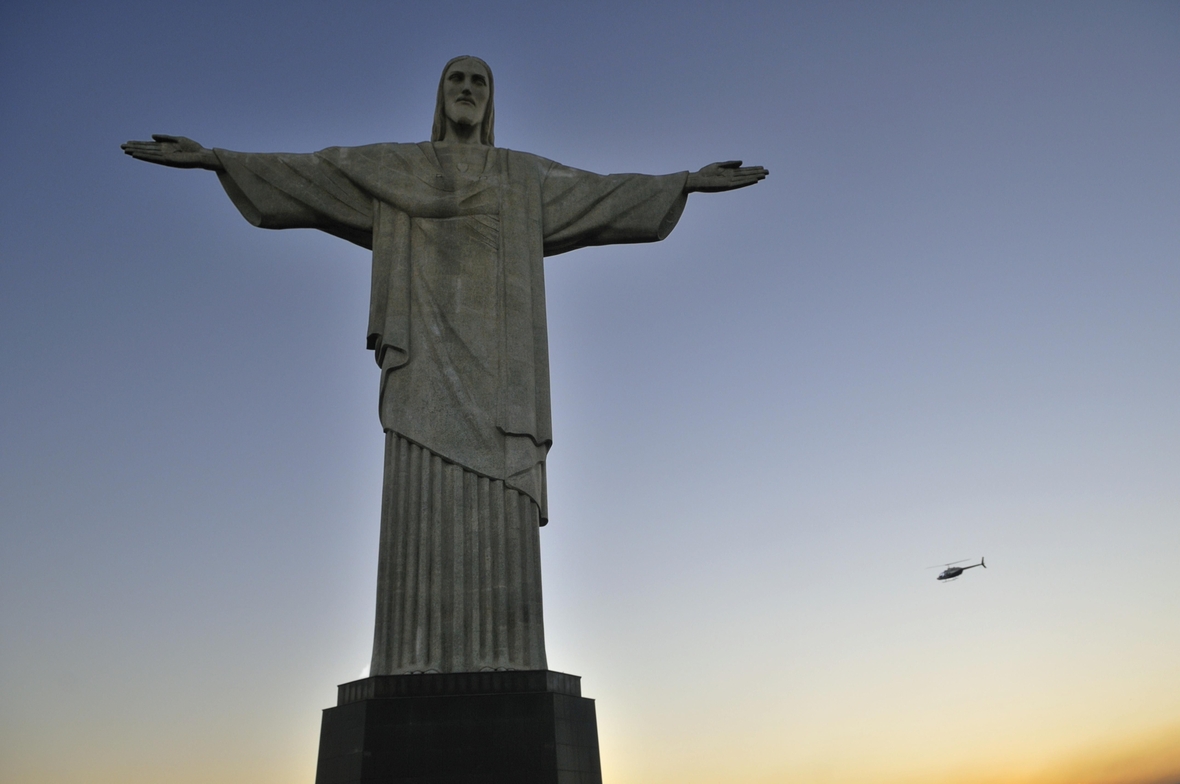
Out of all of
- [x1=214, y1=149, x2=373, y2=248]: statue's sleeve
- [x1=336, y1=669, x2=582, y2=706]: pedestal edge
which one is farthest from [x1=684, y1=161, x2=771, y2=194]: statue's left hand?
[x1=336, y1=669, x2=582, y2=706]: pedestal edge

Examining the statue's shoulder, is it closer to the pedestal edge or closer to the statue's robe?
the statue's robe

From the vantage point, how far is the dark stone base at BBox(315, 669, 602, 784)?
25.6 feet

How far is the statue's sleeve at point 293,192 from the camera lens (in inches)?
415

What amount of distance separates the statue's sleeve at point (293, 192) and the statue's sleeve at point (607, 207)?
2.09m

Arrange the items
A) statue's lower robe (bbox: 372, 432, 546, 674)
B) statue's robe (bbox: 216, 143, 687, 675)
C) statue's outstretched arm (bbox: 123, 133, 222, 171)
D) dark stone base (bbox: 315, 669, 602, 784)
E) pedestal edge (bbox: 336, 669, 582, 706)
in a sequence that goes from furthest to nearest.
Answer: statue's outstretched arm (bbox: 123, 133, 222, 171), statue's robe (bbox: 216, 143, 687, 675), statue's lower robe (bbox: 372, 432, 546, 674), pedestal edge (bbox: 336, 669, 582, 706), dark stone base (bbox: 315, 669, 602, 784)

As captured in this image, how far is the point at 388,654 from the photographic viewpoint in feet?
28.0

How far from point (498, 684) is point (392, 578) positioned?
1.43m

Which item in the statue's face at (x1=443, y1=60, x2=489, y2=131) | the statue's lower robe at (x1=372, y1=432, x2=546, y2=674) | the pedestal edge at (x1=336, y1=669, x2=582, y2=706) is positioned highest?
the statue's face at (x1=443, y1=60, x2=489, y2=131)

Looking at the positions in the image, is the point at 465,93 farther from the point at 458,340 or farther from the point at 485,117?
the point at 458,340

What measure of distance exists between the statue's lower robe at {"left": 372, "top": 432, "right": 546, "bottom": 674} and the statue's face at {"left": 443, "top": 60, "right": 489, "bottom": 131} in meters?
3.99

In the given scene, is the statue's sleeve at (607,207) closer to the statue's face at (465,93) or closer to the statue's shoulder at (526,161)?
the statue's shoulder at (526,161)

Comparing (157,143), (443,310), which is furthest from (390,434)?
(157,143)

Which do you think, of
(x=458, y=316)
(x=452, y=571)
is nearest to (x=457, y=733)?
(x=452, y=571)

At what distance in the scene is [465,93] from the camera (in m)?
11.1
